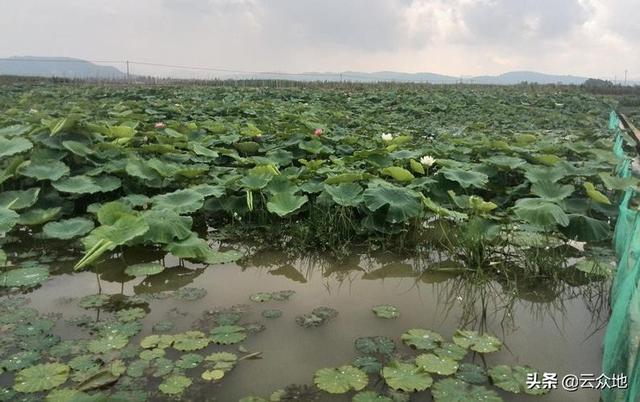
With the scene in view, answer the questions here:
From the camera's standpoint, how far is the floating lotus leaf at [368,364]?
2.08 m

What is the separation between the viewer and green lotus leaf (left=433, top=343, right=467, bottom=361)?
2164 millimetres

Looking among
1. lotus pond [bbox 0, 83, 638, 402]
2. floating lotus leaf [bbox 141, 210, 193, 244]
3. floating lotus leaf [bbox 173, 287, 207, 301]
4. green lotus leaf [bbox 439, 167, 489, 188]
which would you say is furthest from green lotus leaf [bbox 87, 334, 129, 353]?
green lotus leaf [bbox 439, 167, 489, 188]

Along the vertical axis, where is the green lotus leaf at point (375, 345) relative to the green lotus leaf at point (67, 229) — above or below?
below

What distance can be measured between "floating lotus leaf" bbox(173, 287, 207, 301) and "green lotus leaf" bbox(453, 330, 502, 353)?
1445 mm

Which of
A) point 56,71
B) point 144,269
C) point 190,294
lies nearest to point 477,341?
point 190,294

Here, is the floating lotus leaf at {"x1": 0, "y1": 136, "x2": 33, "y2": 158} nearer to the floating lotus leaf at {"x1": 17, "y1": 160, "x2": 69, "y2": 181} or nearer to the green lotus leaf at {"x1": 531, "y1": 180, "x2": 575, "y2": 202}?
the floating lotus leaf at {"x1": 17, "y1": 160, "x2": 69, "y2": 181}

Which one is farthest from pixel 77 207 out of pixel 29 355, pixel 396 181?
pixel 396 181

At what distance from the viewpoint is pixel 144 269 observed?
2.97 metres

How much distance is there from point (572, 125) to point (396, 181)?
25.0 feet

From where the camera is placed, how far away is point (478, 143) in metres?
5.42

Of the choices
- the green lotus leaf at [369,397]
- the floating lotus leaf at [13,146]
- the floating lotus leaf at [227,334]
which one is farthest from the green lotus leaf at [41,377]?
the floating lotus leaf at [13,146]

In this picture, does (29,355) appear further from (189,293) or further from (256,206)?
(256,206)

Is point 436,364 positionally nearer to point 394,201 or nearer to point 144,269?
point 394,201

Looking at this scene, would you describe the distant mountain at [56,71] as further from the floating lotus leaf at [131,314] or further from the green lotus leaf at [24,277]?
the floating lotus leaf at [131,314]
